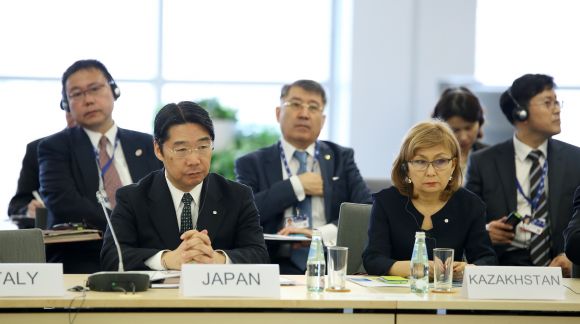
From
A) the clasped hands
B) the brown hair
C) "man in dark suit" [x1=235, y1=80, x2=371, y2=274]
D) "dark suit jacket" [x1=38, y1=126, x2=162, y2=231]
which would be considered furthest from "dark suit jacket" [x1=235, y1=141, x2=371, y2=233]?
the clasped hands

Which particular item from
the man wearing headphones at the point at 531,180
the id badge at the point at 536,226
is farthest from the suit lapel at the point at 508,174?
the id badge at the point at 536,226

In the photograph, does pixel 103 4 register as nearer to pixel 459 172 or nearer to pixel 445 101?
pixel 445 101

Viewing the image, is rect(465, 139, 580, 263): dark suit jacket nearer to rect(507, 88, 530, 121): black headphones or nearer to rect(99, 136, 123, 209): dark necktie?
rect(507, 88, 530, 121): black headphones

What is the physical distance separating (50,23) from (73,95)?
12.1 feet

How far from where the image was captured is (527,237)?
4812 mm

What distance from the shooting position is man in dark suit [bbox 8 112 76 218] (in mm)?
5168

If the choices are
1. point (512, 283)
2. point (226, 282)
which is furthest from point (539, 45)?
point (226, 282)

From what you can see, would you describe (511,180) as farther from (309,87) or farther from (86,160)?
(86,160)

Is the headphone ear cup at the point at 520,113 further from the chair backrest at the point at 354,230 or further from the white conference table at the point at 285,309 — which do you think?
the white conference table at the point at 285,309

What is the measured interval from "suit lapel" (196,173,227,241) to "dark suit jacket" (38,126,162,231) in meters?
1.14

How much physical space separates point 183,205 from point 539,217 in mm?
2005

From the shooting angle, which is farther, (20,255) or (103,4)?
(103,4)

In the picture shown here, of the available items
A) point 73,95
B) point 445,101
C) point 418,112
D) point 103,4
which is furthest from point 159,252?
point 103,4

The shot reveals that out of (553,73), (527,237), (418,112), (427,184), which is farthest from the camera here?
(553,73)
